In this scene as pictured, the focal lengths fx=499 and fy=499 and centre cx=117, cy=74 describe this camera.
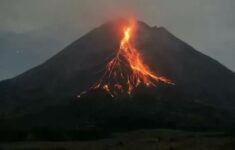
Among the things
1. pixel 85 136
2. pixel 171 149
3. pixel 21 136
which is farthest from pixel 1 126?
pixel 171 149

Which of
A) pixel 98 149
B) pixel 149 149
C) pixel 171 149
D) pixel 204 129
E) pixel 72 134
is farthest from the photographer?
pixel 204 129

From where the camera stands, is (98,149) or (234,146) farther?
(98,149)

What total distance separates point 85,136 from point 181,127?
178ft

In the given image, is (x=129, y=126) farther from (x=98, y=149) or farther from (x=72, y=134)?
(x=98, y=149)

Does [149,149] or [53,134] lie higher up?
[53,134]

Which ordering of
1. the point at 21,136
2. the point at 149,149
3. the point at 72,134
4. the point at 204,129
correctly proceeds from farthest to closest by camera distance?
the point at 204,129 → the point at 72,134 → the point at 21,136 → the point at 149,149

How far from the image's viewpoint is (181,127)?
193500mm

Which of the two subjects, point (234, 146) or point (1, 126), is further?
point (1, 126)

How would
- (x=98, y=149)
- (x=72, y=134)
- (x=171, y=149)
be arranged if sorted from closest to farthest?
(x=171, y=149) → (x=98, y=149) → (x=72, y=134)

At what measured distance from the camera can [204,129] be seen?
186875 mm

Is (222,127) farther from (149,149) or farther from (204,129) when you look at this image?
(149,149)

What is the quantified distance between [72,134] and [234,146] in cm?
7392

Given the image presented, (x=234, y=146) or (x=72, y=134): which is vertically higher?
(x=72, y=134)

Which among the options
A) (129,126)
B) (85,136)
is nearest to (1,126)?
(85,136)
